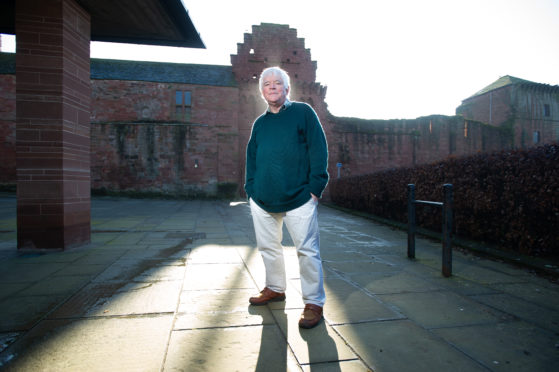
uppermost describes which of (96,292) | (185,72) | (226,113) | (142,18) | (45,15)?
(185,72)

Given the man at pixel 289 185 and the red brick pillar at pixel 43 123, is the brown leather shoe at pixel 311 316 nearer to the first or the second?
the man at pixel 289 185

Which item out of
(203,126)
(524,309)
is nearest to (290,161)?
(524,309)

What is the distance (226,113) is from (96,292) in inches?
722

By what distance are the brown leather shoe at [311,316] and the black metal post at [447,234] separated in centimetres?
180

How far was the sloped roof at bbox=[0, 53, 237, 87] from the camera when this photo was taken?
63.5 feet

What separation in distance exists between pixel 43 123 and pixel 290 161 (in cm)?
384

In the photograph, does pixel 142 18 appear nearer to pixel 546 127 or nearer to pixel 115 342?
pixel 115 342

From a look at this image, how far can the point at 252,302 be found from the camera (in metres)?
2.30

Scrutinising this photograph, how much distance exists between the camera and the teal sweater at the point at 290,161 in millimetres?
2096

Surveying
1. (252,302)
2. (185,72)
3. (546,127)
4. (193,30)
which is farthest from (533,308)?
(546,127)

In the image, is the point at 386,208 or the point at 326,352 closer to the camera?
the point at 326,352

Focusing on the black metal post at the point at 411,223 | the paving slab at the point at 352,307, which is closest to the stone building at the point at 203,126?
the black metal post at the point at 411,223

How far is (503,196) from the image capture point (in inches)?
171

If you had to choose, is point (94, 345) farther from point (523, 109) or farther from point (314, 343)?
point (523, 109)
